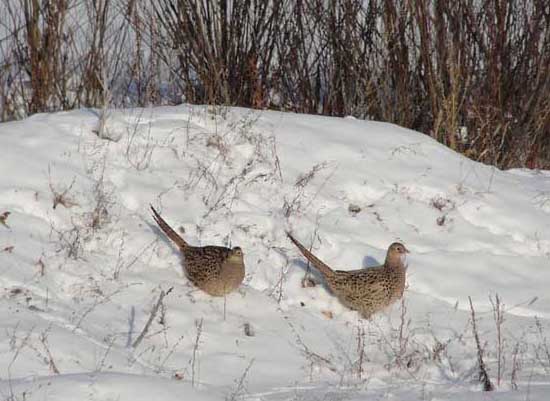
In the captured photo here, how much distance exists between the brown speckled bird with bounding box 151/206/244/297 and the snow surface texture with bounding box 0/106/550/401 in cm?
9

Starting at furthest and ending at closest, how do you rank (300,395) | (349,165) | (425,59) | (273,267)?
(425,59), (349,165), (273,267), (300,395)

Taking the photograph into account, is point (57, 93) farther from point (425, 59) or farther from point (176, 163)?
point (425, 59)

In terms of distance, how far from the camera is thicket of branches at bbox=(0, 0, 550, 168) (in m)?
8.20

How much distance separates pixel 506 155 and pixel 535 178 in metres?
0.72

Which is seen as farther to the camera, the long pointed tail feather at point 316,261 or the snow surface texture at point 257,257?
the long pointed tail feather at point 316,261

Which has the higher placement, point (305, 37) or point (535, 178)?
point (305, 37)

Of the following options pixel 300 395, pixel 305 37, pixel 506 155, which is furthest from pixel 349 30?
pixel 300 395

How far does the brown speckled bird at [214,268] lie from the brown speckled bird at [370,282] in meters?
0.49

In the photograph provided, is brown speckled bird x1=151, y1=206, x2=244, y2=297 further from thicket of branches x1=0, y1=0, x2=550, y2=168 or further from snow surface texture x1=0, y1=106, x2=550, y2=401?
thicket of branches x1=0, y1=0, x2=550, y2=168

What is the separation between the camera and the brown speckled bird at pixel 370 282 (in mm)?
5902

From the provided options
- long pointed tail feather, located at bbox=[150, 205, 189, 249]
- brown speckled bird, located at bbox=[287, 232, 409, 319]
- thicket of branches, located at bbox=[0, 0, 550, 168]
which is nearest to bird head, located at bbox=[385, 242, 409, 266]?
brown speckled bird, located at bbox=[287, 232, 409, 319]

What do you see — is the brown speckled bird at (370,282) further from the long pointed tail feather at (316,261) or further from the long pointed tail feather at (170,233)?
the long pointed tail feather at (170,233)

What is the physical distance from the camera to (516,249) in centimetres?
670

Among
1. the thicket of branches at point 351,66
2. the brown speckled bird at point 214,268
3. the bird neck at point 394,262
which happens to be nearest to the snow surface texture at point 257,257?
the brown speckled bird at point 214,268
